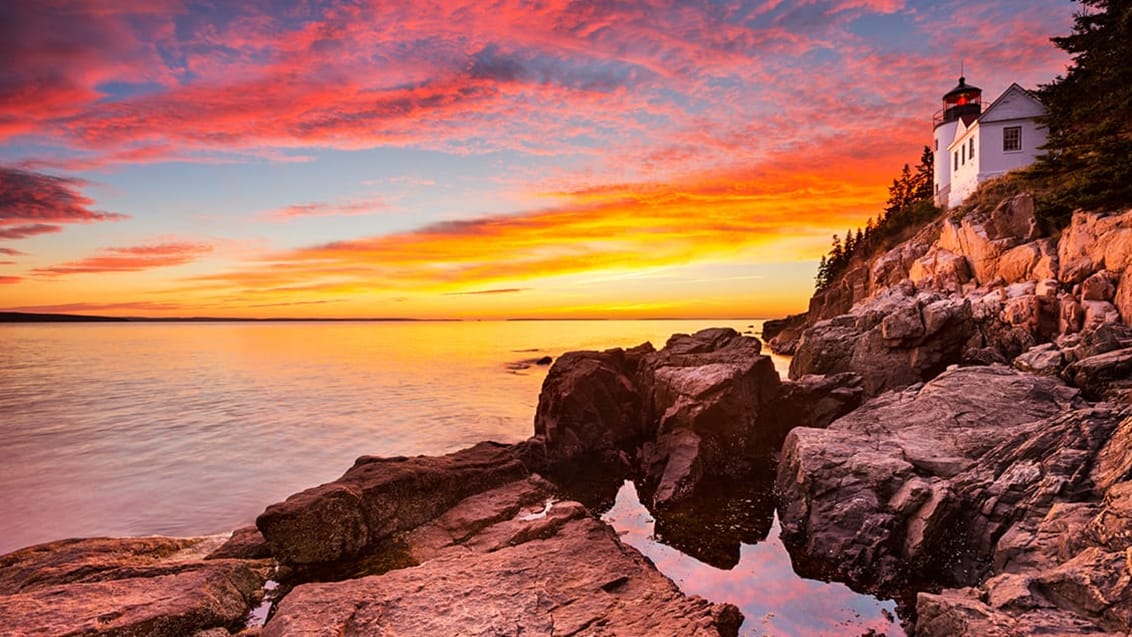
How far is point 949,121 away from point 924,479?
169ft

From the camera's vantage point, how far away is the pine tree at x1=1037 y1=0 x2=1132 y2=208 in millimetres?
22641

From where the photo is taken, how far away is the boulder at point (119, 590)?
297 inches

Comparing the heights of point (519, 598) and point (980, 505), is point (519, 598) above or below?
below

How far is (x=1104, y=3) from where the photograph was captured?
30.0 meters

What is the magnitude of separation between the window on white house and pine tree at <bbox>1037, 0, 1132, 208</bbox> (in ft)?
13.1

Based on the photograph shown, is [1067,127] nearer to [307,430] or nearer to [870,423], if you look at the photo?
[870,423]

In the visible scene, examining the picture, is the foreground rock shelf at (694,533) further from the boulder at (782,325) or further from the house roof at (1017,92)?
the boulder at (782,325)

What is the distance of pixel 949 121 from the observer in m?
48.5

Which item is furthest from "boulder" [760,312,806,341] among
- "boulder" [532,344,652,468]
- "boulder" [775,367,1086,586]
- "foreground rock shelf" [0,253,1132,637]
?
"boulder" [775,367,1086,586]

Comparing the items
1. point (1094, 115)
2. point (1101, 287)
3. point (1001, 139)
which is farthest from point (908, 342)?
point (1001, 139)

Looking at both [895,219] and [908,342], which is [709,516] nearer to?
[908,342]

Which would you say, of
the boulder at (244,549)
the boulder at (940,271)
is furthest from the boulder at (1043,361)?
the boulder at (244,549)

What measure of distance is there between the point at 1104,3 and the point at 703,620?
4307 centimetres

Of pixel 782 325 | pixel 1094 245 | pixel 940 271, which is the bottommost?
pixel 782 325
